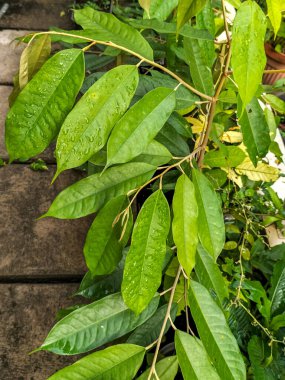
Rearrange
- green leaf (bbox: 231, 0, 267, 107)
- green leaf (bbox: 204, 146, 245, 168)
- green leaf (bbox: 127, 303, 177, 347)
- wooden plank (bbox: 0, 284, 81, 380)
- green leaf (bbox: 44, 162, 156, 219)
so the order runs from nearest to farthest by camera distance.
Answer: green leaf (bbox: 231, 0, 267, 107) < green leaf (bbox: 44, 162, 156, 219) < green leaf (bbox: 127, 303, 177, 347) < green leaf (bbox: 204, 146, 245, 168) < wooden plank (bbox: 0, 284, 81, 380)

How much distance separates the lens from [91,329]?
72 centimetres

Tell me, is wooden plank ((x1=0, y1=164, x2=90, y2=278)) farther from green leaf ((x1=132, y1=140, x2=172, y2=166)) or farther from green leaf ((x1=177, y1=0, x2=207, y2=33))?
green leaf ((x1=177, y1=0, x2=207, y2=33))

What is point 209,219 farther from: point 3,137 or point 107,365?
point 3,137

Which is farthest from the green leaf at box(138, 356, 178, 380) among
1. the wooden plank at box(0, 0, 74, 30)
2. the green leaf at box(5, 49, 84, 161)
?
the wooden plank at box(0, 0, 74, 30)

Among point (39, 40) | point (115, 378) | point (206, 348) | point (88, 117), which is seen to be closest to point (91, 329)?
point (115, 378)

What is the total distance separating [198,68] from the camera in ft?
3.03

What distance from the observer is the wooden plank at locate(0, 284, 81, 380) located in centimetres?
127

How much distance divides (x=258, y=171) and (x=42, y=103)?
914mm

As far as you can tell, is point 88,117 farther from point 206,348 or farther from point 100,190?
point 206,348

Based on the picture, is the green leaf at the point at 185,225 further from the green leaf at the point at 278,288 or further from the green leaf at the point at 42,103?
the green leaf at the point at 278,288


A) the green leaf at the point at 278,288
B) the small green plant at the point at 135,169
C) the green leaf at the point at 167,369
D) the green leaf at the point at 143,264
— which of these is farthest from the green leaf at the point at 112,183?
the green leaf at the point at 278,288

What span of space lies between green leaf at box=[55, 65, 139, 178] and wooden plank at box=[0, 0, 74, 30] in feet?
6.48

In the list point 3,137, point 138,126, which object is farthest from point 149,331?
point 3,137

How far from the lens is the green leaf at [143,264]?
25.5 inches
